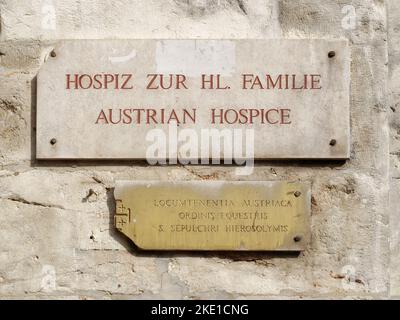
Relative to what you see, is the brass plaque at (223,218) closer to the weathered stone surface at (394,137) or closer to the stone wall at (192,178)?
the stone wall at (192,178)

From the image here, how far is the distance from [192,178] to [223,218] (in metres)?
0.20

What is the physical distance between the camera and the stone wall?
10.4 ft

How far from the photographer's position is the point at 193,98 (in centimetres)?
321

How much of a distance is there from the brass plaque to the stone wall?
0.18 ft

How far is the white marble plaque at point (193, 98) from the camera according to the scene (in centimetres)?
320

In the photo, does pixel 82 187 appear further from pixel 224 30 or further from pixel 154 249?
→ pixel 224 30

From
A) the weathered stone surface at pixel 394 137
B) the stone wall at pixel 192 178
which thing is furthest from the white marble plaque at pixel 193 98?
the weathered stone surface at pixel 394 137

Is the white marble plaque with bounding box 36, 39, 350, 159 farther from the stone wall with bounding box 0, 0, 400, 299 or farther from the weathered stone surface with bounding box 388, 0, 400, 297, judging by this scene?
the weathered stone surface with bounding box 388, 0, 400, 297

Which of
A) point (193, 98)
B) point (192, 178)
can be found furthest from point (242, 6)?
point (192, 178)

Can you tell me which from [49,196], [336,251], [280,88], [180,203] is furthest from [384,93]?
[49,196]

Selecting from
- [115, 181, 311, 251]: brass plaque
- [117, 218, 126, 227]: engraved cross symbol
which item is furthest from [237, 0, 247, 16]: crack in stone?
[117, 218, 126, 227]: engraved cross symbol

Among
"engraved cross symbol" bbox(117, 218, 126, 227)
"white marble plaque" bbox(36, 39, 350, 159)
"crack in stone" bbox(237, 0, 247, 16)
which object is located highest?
"crack in stone" bbox(237, 0, 247, 16)

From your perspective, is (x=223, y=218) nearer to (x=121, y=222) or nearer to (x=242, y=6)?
(x=121, y=222)

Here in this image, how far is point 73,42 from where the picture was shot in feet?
10.7
